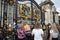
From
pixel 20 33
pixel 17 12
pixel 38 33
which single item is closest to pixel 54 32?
pixel 38 33

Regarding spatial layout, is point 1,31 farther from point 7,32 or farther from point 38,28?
point 38,28

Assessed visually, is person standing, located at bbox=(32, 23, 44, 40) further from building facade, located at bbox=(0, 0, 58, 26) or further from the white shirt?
building facade, located at bbox=(0, 0, 58, 26)

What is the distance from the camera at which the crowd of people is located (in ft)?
34.6

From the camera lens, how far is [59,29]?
1212 centimetres

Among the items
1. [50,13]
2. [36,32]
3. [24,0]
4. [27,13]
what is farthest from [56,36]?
[50,13]

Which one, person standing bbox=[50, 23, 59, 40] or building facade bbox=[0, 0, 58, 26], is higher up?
building facade bbox=[0, 0, 58, 26]

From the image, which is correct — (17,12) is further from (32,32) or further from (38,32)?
(38,32)

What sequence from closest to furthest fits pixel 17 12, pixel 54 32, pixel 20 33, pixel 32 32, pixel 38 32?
pixel 38 32 < pixel 32 32 < pixel 54 32 < pixel 20 33 < pixel 17 12

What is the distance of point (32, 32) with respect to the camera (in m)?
10.8

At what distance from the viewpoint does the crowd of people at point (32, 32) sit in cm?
1055

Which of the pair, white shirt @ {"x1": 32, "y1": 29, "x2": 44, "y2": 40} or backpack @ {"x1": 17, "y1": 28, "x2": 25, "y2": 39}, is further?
backpack @ {"x1": 17, "y1": 28, "x2": 25, "y2": 39}

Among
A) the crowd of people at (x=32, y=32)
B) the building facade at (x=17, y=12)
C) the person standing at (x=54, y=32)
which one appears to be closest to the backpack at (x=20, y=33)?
the crowd of people at (x=32, y=32)

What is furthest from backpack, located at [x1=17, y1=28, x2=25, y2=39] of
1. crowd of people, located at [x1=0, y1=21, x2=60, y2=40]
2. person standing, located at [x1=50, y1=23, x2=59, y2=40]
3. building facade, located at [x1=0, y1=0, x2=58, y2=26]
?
person standing, located at [x1=50, y1=23, x2=59, y2=40]

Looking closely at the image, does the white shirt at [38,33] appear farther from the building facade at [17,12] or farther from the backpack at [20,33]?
the building facade at [17,12]
